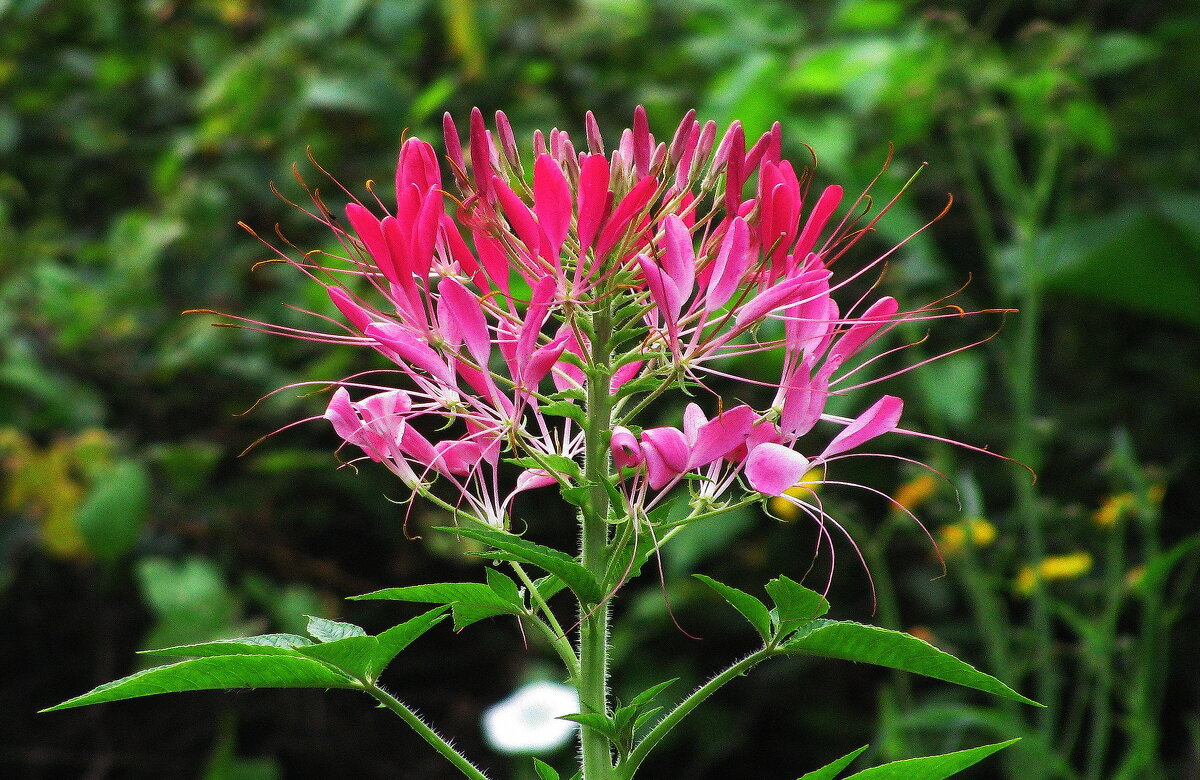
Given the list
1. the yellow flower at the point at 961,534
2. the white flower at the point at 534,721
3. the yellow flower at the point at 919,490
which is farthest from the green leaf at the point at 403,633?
the yellow flower at the point at 919,490

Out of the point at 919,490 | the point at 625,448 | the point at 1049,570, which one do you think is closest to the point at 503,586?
the point at 625,448

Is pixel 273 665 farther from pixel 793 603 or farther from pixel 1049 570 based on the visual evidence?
pixel 1049 570

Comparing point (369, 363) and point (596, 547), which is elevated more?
point (596, 547)

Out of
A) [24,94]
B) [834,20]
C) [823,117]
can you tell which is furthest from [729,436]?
[24,94]

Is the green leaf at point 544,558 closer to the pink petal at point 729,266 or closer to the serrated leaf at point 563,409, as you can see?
the serrated leaf at point 563,409

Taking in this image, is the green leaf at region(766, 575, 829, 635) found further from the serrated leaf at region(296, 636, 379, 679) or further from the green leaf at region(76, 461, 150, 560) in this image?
the green leaf at region(76, 461, 150, 560)

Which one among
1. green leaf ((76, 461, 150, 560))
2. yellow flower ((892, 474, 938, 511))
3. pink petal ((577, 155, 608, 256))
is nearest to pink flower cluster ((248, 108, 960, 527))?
pink petal ((577, 155, 608, 256))
